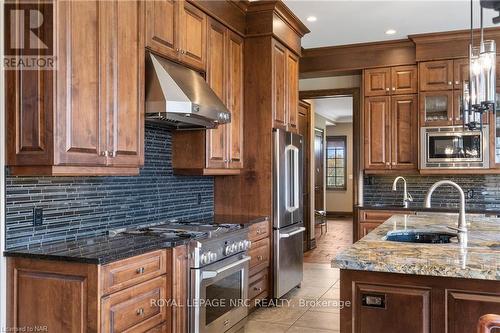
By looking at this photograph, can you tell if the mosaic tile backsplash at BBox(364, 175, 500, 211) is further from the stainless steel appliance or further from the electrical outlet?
the electrical outlet

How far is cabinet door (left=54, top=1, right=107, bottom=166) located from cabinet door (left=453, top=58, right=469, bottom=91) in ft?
13.5

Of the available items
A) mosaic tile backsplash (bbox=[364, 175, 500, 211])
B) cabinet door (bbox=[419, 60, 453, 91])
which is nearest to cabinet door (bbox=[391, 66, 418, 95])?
cabinet door (bbox=[419, 60, 453, 91])

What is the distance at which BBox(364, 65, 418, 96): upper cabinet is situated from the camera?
17.9 ft

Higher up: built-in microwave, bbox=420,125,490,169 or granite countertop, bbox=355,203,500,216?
built-in microwave, bbox=420,125,490,169

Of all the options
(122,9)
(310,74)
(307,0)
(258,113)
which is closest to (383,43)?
(310,74)

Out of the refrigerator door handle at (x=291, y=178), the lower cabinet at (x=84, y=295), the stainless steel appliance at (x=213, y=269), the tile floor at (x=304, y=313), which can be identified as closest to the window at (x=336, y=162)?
the tile floor at (x=304, y=313)

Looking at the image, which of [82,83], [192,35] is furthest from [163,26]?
[82,83]

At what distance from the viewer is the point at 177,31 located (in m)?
3.26

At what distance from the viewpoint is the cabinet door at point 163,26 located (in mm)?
2951

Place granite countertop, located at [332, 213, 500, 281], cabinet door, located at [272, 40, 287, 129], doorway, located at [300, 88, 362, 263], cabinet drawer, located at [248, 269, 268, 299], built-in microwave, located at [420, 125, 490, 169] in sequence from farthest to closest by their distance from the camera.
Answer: doorway, located at [300, 88, 362, 263] < built-in microwave, located at [420, 125, 490, 169] < cabinet door, located at [272, 40, 287, 129] < cabinet drawer, located at [248, 269, 268, 299] < granite countertop, located at [332, 213, 500, 281]

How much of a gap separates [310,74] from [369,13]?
1653 millimetres

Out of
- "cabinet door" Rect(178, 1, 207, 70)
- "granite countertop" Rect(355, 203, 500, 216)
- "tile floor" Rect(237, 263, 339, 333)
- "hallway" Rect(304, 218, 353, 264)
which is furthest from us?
"hallway" Rect(304, 218, 353, 264)

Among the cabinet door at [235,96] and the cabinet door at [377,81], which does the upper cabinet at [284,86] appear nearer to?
the cabinet door at [235,96]

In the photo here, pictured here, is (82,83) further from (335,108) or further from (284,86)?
(335,108)
